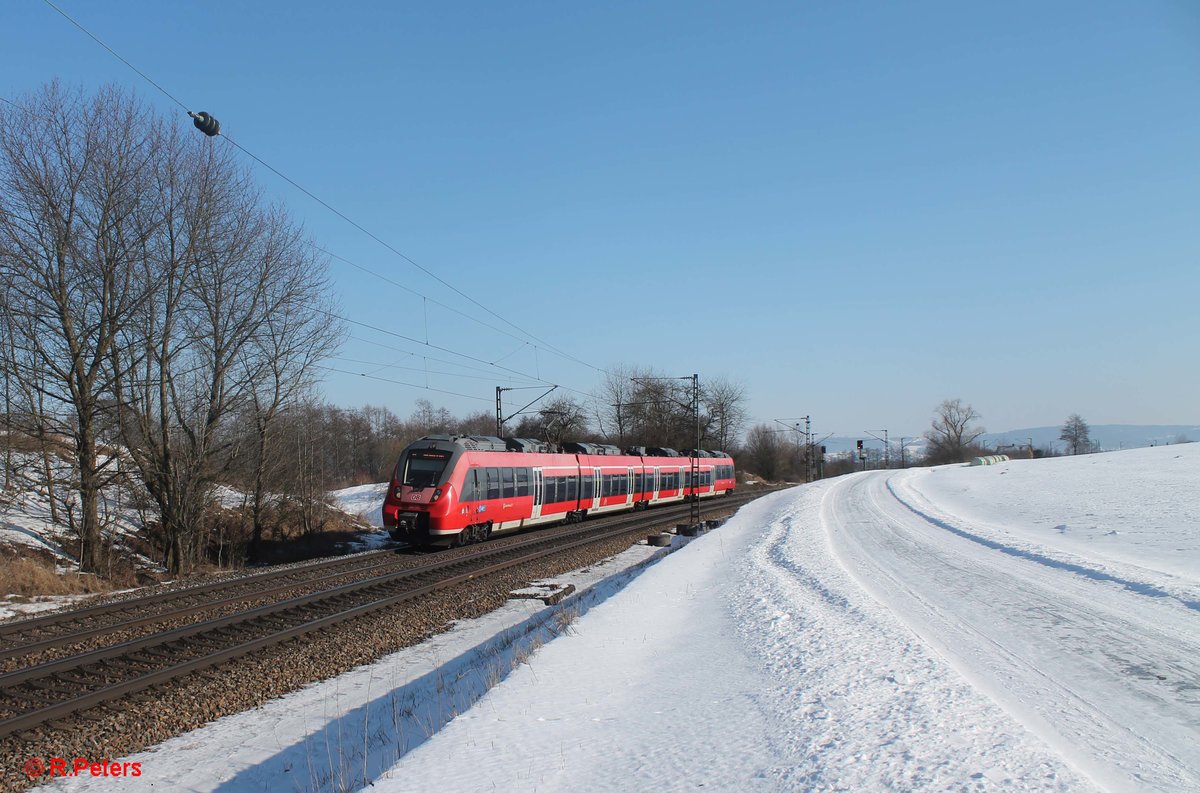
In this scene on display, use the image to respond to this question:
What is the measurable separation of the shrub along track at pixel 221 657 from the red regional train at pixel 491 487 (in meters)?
3.89

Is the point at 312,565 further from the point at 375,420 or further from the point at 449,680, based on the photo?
the point at 375,420

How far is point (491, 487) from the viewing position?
82.9 feet

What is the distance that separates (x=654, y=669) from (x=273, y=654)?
564 cm

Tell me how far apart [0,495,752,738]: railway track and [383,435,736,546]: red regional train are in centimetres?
237

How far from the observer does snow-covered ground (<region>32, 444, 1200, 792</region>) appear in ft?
16.2

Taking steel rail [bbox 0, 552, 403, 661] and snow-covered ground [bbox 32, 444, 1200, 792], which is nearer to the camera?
snow-covered ground [bbox 32, 444, 1200, 792]

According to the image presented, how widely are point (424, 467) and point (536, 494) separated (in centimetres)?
659

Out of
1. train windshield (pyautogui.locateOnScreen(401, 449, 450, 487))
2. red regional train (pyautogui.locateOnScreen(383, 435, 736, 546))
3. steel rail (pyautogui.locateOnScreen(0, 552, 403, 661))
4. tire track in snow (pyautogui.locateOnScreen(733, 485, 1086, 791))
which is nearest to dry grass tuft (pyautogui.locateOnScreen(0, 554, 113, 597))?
steel rail (pyautogui.locateOnScreen(0, 552, 403, 661))

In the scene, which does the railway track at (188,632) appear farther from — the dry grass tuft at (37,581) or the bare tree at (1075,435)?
the bare tree at (1075,435)

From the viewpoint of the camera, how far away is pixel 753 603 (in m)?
11.1

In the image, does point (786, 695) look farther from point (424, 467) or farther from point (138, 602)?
point (424, 467)

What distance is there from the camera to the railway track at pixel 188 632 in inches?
331

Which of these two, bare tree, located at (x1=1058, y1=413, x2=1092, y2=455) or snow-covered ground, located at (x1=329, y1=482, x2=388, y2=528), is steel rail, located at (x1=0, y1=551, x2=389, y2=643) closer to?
snow-covered ground, located at (x1=329, y1=482, x2=388, y2=528)

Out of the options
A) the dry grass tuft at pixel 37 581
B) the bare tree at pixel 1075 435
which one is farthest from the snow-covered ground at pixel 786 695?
the bare tree at pixel 1075 435
